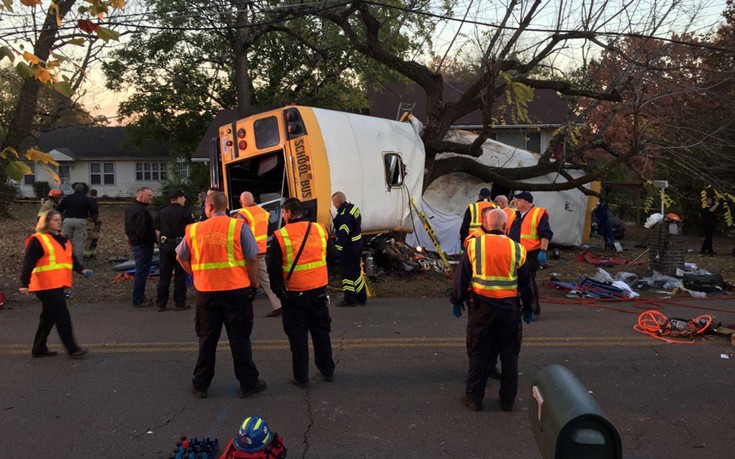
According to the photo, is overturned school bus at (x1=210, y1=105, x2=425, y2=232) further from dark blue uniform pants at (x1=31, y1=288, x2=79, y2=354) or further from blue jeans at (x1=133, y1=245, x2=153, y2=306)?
dark blue uniform pants at (x1=31, y1=288, x2=79, y2=354)

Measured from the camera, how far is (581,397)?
200 cm

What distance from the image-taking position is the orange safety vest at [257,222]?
8320 mm

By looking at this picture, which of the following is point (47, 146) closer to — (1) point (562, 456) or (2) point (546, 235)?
(2) point (546, 235)

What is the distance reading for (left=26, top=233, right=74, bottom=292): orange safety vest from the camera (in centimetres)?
616

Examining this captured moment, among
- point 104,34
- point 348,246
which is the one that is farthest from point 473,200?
point 104,34

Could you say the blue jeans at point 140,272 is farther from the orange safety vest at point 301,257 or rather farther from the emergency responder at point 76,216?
the orange safety vest at point 301,257

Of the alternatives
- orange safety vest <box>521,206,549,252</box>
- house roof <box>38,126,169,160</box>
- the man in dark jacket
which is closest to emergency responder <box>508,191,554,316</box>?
orange safety vest <box>521,206,549,252</box>

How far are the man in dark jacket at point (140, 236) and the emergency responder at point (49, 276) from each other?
8.83 feet

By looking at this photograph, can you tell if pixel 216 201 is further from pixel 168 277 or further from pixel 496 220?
pixel 168 277

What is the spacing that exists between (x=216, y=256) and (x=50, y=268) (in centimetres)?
233

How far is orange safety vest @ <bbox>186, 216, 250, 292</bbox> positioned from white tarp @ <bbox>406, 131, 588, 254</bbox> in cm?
877

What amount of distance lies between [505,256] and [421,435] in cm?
157

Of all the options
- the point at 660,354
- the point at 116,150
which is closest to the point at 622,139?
the point at 660,354

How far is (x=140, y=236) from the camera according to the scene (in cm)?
917
